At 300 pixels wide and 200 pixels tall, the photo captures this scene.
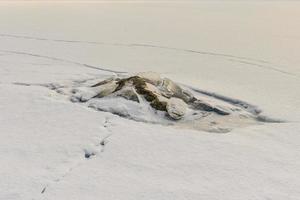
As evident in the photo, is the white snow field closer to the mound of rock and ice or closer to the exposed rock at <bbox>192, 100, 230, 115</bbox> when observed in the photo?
the mound of rock and ice

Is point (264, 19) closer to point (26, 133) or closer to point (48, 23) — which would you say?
point (48, 23)

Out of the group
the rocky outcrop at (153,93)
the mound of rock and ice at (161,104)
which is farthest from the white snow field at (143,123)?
the rocky outcrop at (153,93)

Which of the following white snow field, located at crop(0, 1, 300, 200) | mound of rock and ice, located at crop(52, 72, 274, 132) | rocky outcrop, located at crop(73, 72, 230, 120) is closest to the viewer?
white snow field, located at crop(0, 1, 300, 200)

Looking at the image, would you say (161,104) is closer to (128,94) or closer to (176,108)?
(176,108)

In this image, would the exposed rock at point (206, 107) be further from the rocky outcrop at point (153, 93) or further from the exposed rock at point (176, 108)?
the exposed rock at point (176, 108)

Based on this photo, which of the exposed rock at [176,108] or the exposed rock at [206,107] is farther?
the exposed rock at [206,107]

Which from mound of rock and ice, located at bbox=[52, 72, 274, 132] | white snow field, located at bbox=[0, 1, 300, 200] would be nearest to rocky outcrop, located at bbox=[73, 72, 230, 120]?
mound of rock and ice, located at bbox=[52, 72, 274, 132]
